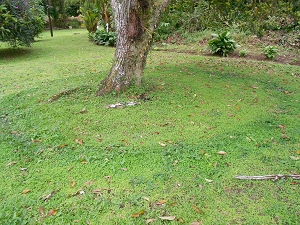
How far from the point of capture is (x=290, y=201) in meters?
2.08

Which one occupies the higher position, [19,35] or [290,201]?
[19,35]

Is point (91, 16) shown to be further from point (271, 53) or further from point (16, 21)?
point (271, 53)

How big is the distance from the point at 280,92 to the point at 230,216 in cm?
369

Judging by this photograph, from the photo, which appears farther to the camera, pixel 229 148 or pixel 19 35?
pixel 19 35

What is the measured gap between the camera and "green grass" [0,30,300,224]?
2.01 m

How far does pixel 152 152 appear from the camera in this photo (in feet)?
9.00

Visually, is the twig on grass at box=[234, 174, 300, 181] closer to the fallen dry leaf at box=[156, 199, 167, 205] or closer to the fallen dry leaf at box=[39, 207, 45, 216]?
the fallen dry leaf at box=[156, 199, 167, 205]

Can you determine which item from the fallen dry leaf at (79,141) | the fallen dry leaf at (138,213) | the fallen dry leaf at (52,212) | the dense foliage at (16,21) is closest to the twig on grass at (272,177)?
the fallen dry leaf at (138,213)

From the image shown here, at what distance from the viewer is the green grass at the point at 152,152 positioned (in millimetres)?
2008

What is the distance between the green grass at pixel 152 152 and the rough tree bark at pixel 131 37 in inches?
11.5

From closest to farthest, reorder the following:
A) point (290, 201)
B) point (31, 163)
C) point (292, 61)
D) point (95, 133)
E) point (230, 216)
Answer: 1. point (230, 216)
2. point (290, 201)
3. point (31, 163)
4. point (95, 133)
5. point (292, 61)

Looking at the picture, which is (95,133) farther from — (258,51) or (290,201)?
(258,51)

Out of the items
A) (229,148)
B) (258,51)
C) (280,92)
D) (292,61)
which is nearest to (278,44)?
(258,51)

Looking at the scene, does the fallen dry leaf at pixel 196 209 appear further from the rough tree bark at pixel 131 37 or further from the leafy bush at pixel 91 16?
the leafy bush at pixel 91 16
